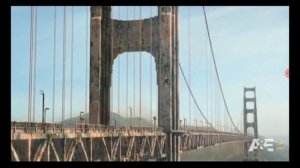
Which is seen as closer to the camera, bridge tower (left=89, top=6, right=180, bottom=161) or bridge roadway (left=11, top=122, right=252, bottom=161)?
bridge roadway (left=11, top=122, right=252, bottom=161)

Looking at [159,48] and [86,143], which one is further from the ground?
[159,48]

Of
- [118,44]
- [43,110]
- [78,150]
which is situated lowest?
[78,150]

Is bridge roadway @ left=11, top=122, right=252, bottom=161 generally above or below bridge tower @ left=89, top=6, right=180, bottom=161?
below

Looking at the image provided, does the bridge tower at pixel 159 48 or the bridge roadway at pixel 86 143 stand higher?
the bridge tower at pixel 159 48
